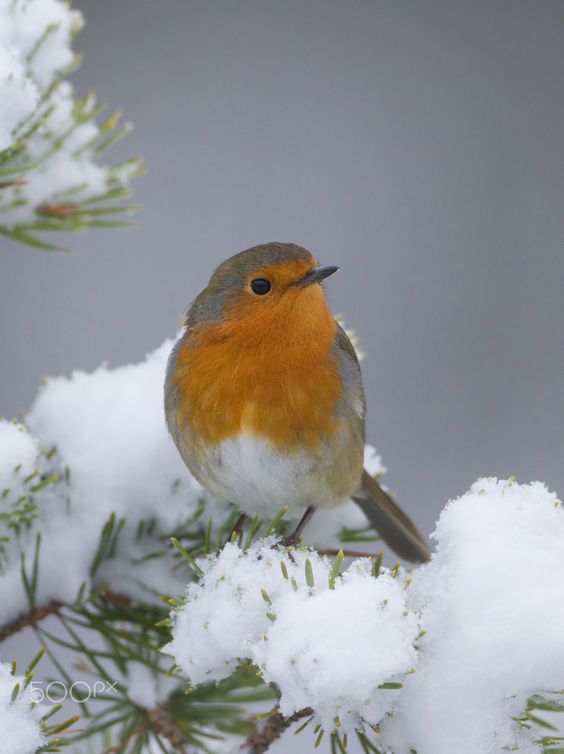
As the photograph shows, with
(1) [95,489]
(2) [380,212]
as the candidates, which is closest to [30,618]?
(1) [95,489]

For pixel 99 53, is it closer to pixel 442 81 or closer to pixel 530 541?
pixel 442 81

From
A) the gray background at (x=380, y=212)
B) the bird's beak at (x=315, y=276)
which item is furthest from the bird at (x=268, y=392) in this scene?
the gray background at (x=380, y=212)

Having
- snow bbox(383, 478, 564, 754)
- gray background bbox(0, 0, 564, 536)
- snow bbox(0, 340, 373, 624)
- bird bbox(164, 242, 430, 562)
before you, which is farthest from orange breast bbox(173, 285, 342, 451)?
gray background bbox(0, 0, 564, 536)

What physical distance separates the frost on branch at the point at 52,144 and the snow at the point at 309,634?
640 mm

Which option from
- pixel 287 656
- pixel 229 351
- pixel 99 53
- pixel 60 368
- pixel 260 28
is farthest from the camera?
pixel 260 28

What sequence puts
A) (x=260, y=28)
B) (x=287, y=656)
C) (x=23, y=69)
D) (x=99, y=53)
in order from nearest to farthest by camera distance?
(x=287, y=656) < (x=23, y=69) < (x=99, y=53) < (x=260, y=28)

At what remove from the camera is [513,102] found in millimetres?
4906

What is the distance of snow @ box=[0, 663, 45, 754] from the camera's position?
105 cm

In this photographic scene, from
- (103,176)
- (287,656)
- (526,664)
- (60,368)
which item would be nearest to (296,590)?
(287,656)

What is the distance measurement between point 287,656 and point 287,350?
0.88 metres

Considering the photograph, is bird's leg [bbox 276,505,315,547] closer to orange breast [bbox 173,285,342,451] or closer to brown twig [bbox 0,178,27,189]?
orange breast [bbox 173,285,342,451]

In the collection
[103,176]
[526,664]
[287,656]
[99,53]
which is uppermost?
[99,53]

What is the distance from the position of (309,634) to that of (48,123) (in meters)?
0.91

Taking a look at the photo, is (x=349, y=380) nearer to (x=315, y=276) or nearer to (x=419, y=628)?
(x=315, y=276)
